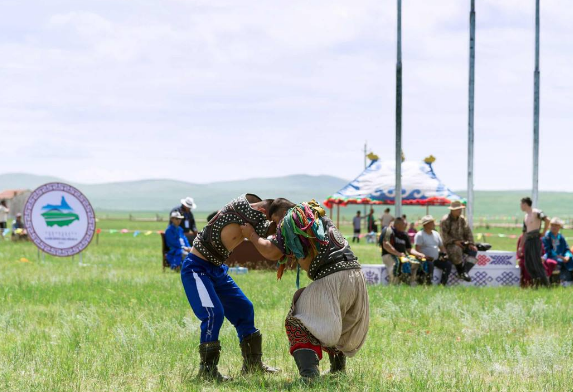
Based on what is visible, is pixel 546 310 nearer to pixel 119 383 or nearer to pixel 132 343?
pixel 132 343

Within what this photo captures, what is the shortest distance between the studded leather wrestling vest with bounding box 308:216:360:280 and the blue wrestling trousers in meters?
0.84

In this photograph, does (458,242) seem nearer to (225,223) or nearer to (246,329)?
(246,329)

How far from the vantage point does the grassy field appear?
6664 millimetres

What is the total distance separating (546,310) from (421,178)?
2086 cm

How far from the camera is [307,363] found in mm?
6461

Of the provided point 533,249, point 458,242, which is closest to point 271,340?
point 458,242

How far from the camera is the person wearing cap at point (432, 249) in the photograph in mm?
15289

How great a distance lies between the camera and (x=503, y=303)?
12.2 metres

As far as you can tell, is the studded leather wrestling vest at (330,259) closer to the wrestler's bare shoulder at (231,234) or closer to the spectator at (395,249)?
the wrestler's bare shoulder at (231,234)

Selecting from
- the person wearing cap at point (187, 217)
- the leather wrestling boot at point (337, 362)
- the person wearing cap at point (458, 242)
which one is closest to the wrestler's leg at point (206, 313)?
the leather wrestling boot at point (337, 362)

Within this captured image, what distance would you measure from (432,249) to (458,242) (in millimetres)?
516

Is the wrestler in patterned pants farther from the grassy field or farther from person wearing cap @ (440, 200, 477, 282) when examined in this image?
person wearing cap @ (440, 200, 477, 282)

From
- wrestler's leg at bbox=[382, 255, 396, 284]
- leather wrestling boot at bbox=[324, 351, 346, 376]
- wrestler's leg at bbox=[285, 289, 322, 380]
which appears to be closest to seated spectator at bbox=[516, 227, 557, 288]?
wrestler's leg at bbox=[382, 255, 396, 284]

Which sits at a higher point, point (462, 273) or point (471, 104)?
point (471, 104)
